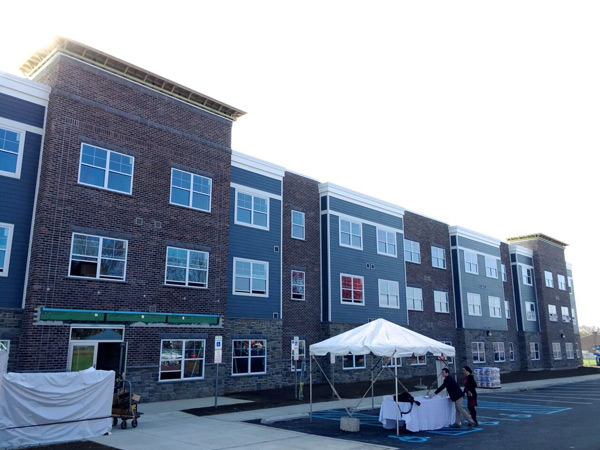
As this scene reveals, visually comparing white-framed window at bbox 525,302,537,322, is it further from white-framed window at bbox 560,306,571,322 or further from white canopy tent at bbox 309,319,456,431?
white canopy tent at bbox 309,319,456,431

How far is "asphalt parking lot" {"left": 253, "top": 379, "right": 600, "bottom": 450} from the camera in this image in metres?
12.5

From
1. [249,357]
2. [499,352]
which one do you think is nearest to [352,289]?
[249,357]

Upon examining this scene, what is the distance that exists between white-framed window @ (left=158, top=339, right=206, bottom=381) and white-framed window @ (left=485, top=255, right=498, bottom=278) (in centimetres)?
3210

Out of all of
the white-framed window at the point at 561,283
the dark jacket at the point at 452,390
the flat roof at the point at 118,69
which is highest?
the flat roof at the point at 118,69

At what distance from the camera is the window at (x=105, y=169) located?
63.0 feet

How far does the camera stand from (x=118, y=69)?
2061 centimetres

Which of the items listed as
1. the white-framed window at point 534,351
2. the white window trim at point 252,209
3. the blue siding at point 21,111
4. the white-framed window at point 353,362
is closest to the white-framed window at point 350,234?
the white window trim at point 252,209

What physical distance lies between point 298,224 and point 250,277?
559 centimetres

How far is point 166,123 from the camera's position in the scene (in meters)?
22.1

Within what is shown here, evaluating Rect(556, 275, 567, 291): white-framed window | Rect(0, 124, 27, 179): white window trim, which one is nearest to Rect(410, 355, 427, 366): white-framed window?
Rect(556, 275, 567, 291): white-framed window

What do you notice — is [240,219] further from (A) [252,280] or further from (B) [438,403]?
(B) [438,403]

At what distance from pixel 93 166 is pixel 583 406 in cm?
2227

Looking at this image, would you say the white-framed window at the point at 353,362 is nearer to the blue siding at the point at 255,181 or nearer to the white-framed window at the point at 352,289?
the white-framed window at the point at 352,289

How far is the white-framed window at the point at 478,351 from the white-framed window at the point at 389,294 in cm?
1073
